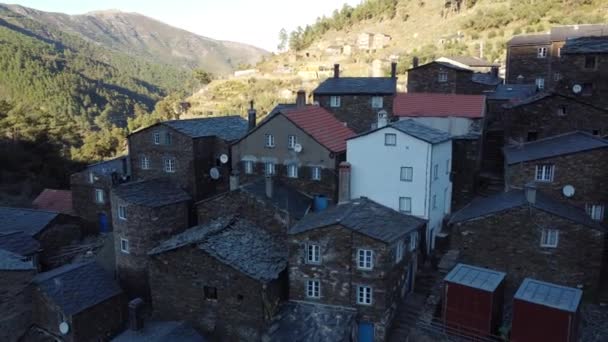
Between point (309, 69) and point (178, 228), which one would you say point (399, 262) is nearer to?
point (178, 228)

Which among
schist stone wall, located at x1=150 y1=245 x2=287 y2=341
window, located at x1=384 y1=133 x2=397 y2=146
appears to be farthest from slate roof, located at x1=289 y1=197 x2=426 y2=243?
window, located at x1=384 y1=133 x2=397 y2=146

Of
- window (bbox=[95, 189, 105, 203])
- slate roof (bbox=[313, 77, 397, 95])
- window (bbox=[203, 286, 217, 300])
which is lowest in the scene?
window (bbox=[203, 286, 217, 300])

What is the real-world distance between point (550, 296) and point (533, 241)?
3.92 meters

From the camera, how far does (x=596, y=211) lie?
2292cm

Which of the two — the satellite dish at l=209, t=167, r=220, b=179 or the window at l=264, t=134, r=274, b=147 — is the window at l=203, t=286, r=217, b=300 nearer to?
the window at l=264, t=134, r=274, b=147

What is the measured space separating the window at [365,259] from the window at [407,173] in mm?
6947

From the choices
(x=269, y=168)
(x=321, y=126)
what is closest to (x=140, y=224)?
(x=269, y=168)

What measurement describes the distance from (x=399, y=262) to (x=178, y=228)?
13496 millimetres

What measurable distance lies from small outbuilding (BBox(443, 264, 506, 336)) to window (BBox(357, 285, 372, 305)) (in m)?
3.20

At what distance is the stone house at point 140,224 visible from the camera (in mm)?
26828

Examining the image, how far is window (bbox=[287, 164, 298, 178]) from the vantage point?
29.3 m

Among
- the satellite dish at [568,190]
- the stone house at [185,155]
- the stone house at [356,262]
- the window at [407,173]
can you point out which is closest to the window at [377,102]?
the window at [407,173]

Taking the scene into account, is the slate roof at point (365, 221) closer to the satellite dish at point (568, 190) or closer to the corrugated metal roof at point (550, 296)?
the corrugated metal roof at point (550, 296)

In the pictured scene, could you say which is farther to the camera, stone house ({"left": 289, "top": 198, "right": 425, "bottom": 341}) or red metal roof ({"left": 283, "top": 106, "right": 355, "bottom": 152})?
red metal roof ({"left": 283, "top": 106, "right": 355, "bottom": 152})
